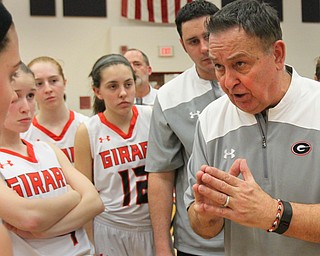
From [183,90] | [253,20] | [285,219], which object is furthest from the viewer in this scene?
[183,90]

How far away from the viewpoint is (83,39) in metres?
9.62

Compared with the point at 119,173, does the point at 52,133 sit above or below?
above

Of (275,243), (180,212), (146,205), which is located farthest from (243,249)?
(146,205)

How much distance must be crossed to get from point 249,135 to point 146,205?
47.0 inches

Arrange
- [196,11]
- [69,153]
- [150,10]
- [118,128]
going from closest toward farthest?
[196,11], [118,128], [69,153], [150,10]

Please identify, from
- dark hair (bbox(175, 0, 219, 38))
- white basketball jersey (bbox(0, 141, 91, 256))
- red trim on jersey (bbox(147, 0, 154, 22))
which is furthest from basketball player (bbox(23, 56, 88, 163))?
red trim on jersey (bbox(147, 0, 154, 22))

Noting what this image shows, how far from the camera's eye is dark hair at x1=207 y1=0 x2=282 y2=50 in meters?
1.64

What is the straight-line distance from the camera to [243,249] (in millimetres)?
1756

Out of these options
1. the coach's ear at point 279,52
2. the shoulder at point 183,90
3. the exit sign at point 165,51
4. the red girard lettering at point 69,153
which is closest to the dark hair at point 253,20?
the coach's ear at point 279,52

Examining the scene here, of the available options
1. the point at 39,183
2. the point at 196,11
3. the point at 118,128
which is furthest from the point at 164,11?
the point at 39,183

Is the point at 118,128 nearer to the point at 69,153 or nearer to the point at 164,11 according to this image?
the point at 69,153

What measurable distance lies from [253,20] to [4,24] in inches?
35.6

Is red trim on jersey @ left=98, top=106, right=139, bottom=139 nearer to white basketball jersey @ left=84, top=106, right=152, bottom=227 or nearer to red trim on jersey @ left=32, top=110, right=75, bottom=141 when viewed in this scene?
white basketball jersey @ left=84, top=106, right=152, bottom=227

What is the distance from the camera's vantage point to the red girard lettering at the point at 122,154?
9.05 feet
